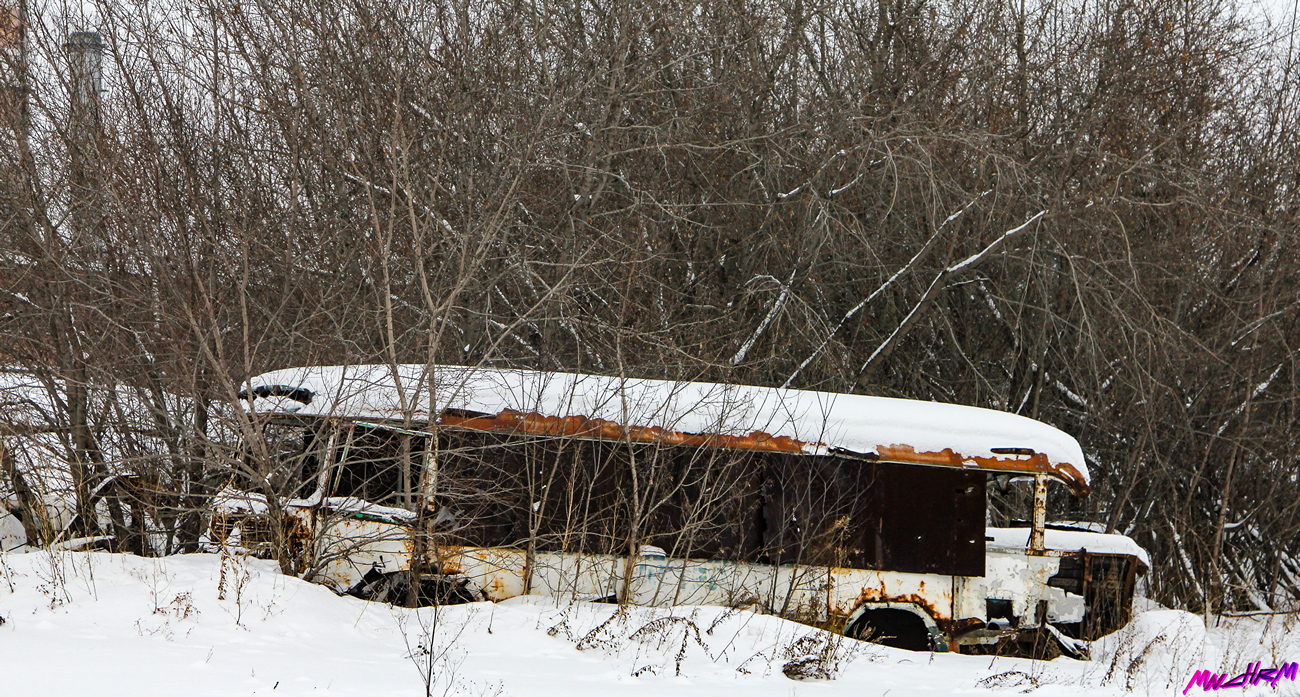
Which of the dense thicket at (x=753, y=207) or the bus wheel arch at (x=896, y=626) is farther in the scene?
the dense thicket at (x=753, y=207)

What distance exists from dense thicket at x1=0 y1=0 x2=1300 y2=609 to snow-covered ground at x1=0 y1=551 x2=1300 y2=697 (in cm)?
251

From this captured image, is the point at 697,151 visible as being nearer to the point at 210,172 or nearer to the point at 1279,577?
the point at 210,172

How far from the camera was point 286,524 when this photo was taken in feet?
26.5

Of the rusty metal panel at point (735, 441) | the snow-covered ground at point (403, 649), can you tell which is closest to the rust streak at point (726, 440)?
the rusty metal panel at point (735, 441)

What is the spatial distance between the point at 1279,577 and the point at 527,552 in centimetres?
1148

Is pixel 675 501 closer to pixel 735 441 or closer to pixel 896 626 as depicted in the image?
pixel 735 441

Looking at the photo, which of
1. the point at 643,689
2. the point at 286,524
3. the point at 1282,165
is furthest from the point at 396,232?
the point at 1282,165

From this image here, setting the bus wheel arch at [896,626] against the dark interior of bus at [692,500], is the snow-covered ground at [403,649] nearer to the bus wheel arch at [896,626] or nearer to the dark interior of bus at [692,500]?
the bus wheel arch at [896,626]

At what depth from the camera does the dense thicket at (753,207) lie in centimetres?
1034

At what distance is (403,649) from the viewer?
6.94 metres

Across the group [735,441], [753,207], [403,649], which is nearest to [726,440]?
[735,441]

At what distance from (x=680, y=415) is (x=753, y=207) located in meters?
5.83

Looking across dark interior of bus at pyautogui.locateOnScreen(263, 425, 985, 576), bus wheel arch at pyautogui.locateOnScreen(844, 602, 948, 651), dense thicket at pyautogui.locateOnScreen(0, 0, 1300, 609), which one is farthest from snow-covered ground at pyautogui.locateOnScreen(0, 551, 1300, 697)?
dense thicket at pyautogui.locateOnScreen(0, 0, 1300, 609)

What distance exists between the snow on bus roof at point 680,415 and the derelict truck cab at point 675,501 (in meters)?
0.02
